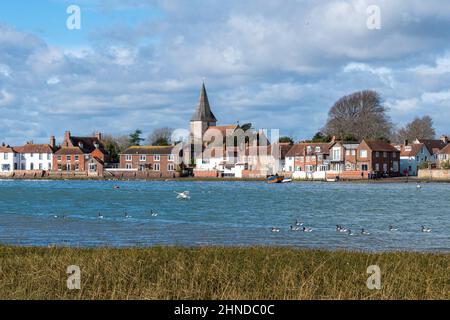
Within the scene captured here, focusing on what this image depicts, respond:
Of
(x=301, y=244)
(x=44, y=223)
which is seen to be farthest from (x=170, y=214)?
(x=301, y=244)

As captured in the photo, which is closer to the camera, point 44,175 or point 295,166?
point 295,166

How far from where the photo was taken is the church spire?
617ft

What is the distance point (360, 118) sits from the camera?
15725 centimetres

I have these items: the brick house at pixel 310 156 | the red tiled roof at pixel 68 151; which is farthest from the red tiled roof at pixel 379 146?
the red tiled roof at pixel 68 151

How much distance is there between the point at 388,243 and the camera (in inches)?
1249

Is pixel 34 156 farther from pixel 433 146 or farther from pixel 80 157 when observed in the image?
pixel 433 146

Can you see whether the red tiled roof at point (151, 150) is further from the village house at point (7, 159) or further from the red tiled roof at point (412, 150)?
the red tiled roof at point (412, 150)

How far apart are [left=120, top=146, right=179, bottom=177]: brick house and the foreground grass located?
434 feet

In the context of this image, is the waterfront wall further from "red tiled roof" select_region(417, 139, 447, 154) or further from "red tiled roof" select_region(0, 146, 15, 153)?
"red tiled roof" select_region(0, 146, 15, 153)

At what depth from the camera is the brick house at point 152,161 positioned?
6043 inches

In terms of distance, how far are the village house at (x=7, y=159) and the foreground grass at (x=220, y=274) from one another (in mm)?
152314

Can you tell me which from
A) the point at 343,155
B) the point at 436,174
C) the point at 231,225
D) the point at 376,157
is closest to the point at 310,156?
the point at 343,155

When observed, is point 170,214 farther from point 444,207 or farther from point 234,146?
point 234,146
